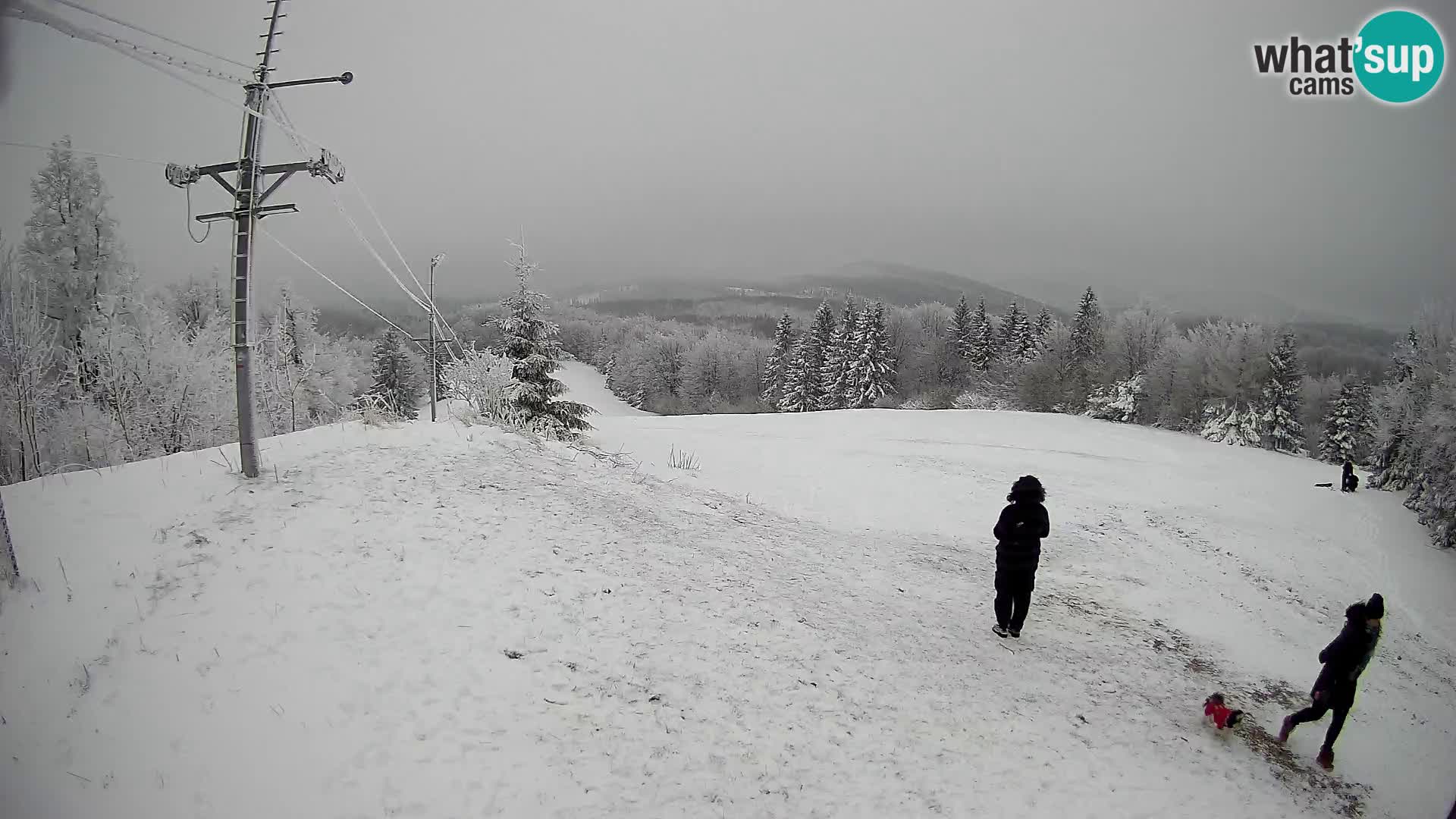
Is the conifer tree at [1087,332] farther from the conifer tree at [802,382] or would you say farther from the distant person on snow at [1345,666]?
the distant person on snow at [1345,666]

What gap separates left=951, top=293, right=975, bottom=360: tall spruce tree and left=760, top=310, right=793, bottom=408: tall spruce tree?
17.8m

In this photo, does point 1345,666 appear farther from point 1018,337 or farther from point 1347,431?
point 1018,337

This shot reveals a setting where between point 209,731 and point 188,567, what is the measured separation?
2396 millimetres

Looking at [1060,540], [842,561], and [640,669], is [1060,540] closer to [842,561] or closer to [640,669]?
[842,561]

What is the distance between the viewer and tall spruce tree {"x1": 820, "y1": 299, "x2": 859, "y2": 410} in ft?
178

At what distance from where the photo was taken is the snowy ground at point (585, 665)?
4.31 meters

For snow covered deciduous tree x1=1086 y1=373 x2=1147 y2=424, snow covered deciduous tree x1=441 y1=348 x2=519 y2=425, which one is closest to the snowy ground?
snow covered deciduous tree x1=441 y1=348 x2=519 y2=425

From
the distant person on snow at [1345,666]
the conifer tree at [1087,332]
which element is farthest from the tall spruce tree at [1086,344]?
the distant person on snow at [1345,666]

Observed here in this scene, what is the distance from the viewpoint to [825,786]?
480cm

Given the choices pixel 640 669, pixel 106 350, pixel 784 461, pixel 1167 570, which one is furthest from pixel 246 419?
pixel 106 350

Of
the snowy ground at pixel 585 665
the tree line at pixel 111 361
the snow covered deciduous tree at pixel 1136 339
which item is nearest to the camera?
the snowy ground at pixel 585 665

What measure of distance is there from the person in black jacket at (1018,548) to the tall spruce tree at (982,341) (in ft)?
175

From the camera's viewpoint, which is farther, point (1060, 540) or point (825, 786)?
point (1060, 540)

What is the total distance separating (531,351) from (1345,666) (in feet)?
64.8
